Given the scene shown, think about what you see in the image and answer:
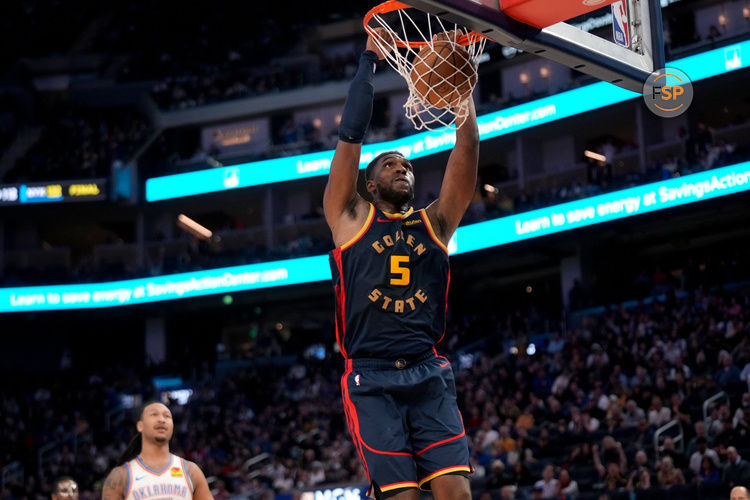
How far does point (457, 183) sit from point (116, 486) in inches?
113

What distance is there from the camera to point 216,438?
844 inches

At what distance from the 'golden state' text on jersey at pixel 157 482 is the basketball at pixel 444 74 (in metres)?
2.80

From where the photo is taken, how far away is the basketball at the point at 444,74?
4977 mm

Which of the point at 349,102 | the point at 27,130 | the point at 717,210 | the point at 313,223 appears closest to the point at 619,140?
the point at 717,210

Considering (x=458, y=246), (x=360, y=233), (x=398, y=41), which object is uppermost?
(x=458, y=246)

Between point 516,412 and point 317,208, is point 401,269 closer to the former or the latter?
point 516,412

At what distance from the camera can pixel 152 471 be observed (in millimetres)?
5922

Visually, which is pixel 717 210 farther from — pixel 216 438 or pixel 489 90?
pixel 216 438

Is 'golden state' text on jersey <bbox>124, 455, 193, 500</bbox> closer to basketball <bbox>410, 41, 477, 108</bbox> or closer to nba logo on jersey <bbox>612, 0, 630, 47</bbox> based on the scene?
basketball <bbox>410, 41, 477, 108</bbox>

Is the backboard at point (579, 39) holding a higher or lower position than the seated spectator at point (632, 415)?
higher

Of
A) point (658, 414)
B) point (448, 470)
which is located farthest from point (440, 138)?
point (448, 470)

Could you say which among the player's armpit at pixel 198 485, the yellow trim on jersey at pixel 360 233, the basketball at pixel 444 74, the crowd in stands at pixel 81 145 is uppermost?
the crowd in stands at pixel 81 145

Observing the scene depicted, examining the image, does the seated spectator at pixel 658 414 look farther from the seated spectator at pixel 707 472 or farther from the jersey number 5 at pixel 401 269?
the jersey number 5 at pixel 401 269

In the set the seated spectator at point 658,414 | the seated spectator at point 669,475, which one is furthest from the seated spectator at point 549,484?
the seated spectator at point 658,414
